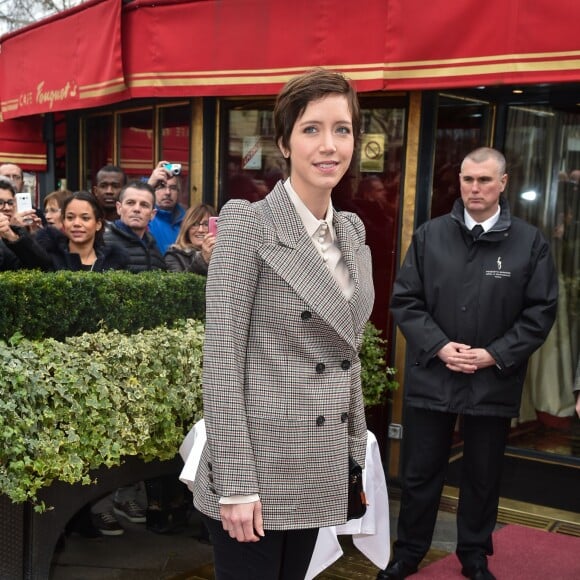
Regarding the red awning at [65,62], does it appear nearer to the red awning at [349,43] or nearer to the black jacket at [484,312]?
the red awning at [349,43]

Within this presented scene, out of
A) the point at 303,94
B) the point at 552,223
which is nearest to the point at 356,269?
the point at 303,94

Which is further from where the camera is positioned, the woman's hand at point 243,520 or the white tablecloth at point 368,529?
the white tablecloth at point 368,529

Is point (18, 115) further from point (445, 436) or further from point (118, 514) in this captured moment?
point (445, 436)

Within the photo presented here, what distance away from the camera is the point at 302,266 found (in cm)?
213

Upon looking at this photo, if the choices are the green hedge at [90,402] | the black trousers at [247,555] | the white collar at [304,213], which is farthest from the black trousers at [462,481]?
the white collar at [304,213]

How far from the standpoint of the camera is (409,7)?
4711 mm

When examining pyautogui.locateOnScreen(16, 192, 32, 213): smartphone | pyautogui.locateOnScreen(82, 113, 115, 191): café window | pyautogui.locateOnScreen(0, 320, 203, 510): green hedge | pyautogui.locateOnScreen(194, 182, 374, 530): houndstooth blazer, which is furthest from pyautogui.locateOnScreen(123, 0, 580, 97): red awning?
pyautogui.locateOnScreen(194, 182, 374, 530): houndstooth blazer

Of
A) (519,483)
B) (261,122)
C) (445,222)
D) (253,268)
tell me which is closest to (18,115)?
(261,122)

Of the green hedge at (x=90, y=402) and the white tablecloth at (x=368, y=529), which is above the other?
the green hedge at (x=90, y=402)

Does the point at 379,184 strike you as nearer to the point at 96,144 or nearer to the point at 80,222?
the point at 80,222

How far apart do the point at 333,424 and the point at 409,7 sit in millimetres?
3247

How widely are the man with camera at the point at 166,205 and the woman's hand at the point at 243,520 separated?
424 centimetres

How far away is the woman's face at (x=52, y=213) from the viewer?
598 centimetres

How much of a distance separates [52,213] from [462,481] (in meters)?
3.50
